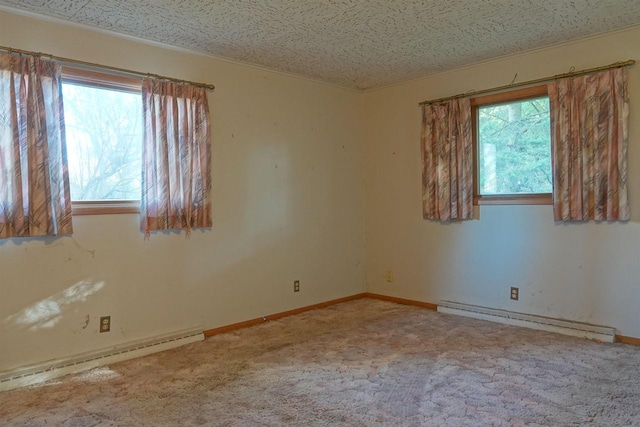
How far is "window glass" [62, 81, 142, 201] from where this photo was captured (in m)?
3.03

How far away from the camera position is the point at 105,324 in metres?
3.14

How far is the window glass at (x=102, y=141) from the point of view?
9.93 ft

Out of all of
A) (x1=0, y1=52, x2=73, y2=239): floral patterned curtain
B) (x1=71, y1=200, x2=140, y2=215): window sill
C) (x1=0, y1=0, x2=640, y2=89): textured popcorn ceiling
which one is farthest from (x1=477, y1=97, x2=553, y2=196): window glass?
(x1=0, y1=52, x2=73, y2=239): floral patterned curtain

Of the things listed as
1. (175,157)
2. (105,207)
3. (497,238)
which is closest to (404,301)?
(497,238)

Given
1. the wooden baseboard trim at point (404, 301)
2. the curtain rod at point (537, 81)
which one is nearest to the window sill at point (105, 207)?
the wooden baseboard trim at point (404, 301)

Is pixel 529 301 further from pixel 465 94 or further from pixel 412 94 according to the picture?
pixel 412 94

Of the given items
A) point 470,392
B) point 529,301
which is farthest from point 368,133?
point 470,392

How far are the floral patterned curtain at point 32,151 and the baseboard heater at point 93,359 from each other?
0.85 m

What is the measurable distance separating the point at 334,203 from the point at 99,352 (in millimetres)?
2686

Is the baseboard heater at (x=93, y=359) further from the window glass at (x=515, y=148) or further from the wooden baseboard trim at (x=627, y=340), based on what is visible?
the wooden baseboard trim at (x=627, y=340)

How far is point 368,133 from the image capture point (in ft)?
16.6

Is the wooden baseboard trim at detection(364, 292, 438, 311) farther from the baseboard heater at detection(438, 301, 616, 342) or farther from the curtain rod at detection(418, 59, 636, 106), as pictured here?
the curtain rod at detection(418, 59, 636, 106)

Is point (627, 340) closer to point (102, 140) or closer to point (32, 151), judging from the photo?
point (102, 140)

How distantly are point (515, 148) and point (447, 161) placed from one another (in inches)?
23.9
